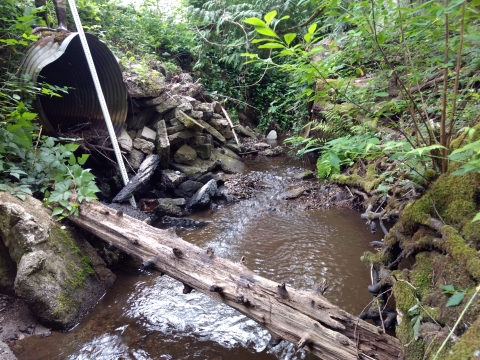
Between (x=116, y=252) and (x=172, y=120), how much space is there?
381cm

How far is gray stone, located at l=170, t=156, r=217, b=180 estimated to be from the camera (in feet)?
21.9

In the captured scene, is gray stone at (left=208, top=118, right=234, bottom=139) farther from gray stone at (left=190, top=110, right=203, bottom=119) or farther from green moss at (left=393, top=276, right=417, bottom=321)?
green moss at (left=393, top=276, right=417, bottom=321)

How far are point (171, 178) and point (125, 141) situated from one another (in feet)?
3.96

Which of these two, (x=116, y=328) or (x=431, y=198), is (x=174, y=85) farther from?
(x=431, y=198)

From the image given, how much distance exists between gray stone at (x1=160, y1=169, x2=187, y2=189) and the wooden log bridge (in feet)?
9.46

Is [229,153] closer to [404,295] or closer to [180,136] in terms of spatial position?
[180,136]

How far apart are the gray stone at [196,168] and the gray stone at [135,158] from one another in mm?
778

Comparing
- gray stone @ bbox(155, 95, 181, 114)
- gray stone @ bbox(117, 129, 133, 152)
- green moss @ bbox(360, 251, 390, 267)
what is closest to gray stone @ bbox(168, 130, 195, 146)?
gray stone @ bbox(155, 95, 181, 114)

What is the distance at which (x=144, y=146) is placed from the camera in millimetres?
6277

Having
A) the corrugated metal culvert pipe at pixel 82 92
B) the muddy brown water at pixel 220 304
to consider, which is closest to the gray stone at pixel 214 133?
the corrugated metal culvert pipe at pixel 82 92

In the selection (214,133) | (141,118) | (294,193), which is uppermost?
(141,118)

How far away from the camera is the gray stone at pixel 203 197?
5836 millimetres

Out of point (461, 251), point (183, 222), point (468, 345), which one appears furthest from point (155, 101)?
point (468, 345)

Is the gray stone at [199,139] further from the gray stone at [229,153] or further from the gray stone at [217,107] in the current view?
the gray stone at [217,107]
